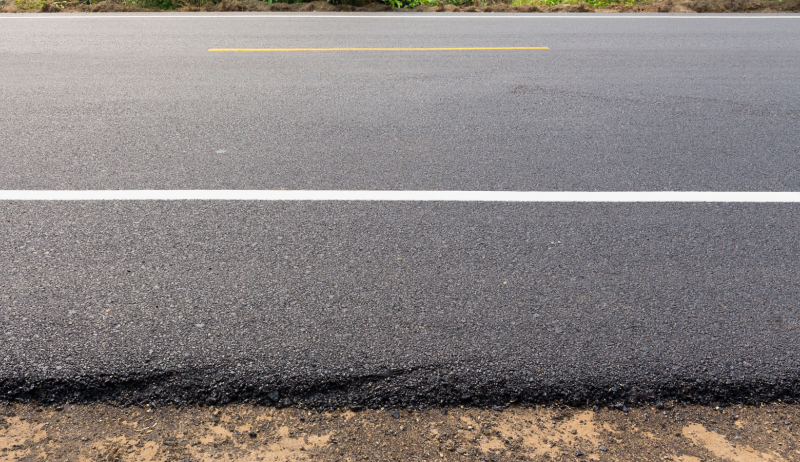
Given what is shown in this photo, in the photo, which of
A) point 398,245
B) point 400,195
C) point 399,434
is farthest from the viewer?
point 400,195

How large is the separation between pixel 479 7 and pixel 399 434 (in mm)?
11227

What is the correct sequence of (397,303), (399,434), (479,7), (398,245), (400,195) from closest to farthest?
1. (399,434)
2. (397,303)
3. (398,245)
4. (400,195)
5. (479,7)

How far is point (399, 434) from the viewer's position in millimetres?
2088

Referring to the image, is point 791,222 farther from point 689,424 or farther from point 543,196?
point 689,424

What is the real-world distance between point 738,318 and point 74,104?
562cm

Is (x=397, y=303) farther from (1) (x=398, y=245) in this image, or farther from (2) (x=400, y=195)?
(2) (x=400, y=195)

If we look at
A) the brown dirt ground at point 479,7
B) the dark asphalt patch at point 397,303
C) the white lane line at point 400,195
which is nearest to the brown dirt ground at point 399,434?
the dark asphalt patch at point 397,303

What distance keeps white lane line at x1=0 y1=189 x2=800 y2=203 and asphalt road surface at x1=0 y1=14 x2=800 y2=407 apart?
8 centimetres

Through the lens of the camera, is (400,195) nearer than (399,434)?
No

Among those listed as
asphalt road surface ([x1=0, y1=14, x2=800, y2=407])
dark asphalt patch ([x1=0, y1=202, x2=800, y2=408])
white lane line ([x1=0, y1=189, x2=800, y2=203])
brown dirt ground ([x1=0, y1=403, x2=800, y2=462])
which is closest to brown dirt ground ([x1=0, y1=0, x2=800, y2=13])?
asphalt road surface ([x1=0, y1=14, x2=800, y2=407])

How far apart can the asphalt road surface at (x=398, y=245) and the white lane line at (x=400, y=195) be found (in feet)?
0.27

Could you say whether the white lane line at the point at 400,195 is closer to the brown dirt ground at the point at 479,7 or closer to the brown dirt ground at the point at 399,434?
the brown dirt ground at the point at 399,434

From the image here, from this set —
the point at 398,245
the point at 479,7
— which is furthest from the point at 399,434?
the point at 479,7

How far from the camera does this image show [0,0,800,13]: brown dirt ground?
11602 mm
